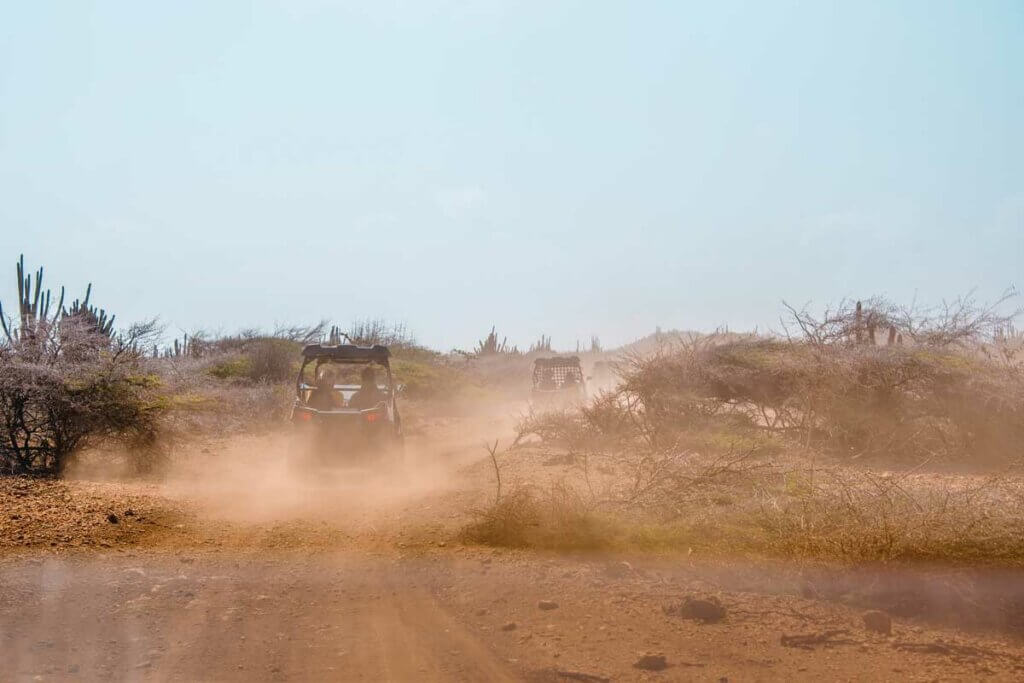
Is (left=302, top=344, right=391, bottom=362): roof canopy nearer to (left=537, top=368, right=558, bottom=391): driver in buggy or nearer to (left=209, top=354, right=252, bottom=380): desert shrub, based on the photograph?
(left=537, top=368, right=558, bottom=391): driver in buggy

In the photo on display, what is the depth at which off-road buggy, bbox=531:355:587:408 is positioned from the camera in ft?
82.1

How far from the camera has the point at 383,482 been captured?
1255 cm

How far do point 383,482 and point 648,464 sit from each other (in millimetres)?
4370

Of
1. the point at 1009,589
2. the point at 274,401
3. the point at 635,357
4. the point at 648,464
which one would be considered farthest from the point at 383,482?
the point at 274,401

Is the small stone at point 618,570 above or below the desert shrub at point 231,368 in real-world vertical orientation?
below

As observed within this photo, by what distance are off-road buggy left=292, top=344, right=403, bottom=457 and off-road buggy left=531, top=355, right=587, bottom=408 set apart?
10939mm

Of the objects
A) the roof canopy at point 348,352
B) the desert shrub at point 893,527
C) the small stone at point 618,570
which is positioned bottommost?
the small stone at point 618,570

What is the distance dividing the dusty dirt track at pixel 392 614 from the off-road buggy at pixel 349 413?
3962mm

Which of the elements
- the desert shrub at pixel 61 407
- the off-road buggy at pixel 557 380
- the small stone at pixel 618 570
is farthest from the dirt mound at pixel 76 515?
the off-road buggy at pixel 557 380

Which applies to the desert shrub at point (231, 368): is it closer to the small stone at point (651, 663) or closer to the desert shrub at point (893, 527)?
the desert shrub at point (893, 527)

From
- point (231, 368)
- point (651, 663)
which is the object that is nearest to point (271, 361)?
point (231, 368)

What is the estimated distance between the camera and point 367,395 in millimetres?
14078

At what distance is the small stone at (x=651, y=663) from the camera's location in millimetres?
5402

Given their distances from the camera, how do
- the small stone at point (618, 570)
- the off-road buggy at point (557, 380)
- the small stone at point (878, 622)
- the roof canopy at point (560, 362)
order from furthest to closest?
the roof canopy at point (560, 362) → the off-road buggy at point (557, 380) → the small stone at point (618, 570) → the small stone at point (878, 622)
